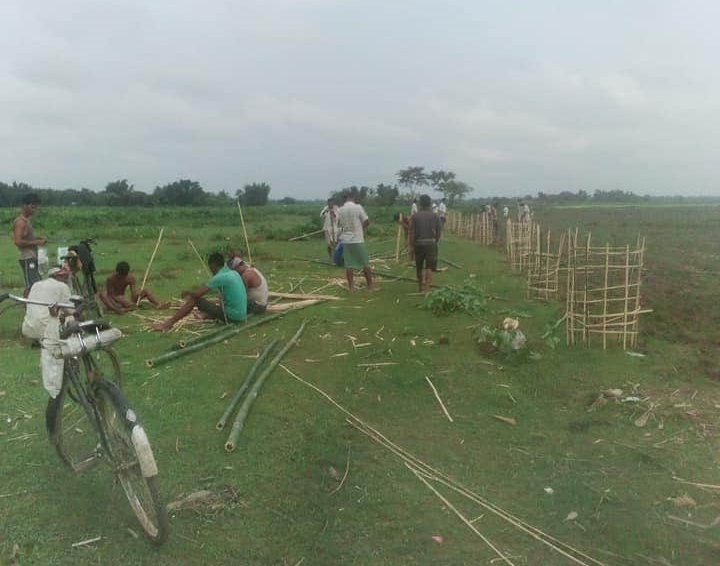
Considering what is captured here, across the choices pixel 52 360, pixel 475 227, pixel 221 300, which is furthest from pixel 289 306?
pixel 475 227

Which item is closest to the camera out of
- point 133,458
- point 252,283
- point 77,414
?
point 133,458

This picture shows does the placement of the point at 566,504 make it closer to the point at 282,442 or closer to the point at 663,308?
the point at 282,442

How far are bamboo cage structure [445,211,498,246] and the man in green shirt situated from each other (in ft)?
54.9

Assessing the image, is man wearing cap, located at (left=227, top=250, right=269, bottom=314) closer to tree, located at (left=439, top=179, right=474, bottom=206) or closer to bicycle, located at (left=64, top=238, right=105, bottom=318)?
bicycle, located at (left=64, top=238, right=105, bottom=318)

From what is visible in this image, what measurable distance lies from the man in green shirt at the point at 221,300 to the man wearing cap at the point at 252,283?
35cm

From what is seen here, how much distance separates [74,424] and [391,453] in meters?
2.61

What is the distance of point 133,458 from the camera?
3.66 metres

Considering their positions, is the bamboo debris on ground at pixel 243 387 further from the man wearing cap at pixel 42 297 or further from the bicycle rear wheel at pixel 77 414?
the man wearing cap at pixel 42 297

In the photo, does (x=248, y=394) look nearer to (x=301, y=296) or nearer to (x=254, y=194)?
(x=301, y=296)

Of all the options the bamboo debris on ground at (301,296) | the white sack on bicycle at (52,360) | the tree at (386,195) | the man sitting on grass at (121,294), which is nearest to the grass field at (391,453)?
the white sack on bicycle at (52,360)

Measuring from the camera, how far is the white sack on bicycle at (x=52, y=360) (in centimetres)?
404

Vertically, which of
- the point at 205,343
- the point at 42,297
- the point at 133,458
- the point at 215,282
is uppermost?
the point at 42,297

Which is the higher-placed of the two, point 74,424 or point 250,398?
point 250,398

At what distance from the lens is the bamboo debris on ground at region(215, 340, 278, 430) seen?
16.8 ft
